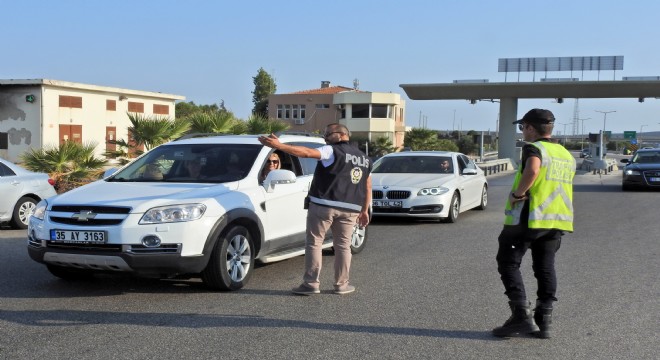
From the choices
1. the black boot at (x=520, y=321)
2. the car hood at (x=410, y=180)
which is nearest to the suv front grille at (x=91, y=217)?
the black boot at (x=520, y=321)

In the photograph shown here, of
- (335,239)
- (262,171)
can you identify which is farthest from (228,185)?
(335,239)

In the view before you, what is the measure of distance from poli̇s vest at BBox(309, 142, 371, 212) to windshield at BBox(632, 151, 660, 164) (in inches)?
756

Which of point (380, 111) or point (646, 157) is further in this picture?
point (380, 111)

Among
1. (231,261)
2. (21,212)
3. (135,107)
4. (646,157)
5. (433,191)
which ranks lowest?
(21,212)

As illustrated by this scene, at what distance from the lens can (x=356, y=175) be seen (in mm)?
6832

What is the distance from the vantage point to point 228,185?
7297 millimetres

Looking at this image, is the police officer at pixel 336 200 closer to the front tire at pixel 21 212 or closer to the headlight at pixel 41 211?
the headlight at pixel 41 211

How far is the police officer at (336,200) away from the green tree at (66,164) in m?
10.5

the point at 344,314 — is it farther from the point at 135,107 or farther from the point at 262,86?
the point at 262,86

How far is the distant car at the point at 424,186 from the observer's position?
514 inches

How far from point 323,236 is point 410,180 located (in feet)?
22.8

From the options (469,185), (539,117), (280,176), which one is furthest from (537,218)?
(469,185)

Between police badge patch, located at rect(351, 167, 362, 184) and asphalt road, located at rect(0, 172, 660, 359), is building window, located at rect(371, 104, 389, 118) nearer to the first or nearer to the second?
asphalt road, located at rect(0, 172, 660, 359)

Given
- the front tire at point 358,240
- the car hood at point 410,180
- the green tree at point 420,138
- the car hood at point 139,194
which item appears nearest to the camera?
the car hood at point 139,194
